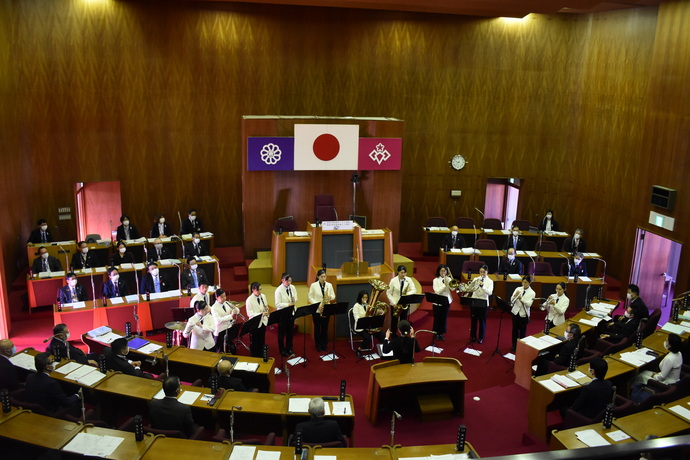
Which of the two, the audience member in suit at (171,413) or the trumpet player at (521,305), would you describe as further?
the trumpet player at (521,305)

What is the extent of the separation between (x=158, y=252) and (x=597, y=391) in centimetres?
→ 949

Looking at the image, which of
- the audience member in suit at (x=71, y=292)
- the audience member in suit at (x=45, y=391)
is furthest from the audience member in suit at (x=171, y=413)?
the audience member in suit at (x=71, y=292)

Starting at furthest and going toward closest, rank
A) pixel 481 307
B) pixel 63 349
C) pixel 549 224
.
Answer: pixel 549 224
pixel 481 307
pixel 63 349

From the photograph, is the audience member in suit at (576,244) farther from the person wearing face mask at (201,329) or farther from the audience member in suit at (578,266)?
the person wearing face mask at (201,329)

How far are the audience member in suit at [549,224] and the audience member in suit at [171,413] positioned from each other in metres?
11.8

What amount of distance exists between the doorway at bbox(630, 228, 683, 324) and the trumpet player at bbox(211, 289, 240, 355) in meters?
9.27

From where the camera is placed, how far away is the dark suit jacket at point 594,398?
7.05m

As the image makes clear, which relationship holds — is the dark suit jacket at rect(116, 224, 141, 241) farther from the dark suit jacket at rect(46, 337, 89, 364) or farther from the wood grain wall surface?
the dark suit jacket at rect(46, 337, 89, 364)

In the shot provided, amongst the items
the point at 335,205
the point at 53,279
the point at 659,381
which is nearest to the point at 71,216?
the point at 53,279

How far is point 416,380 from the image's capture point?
7977 mm

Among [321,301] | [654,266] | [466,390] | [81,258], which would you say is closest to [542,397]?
[466,390]

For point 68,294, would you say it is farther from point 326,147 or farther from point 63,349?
point 326,147

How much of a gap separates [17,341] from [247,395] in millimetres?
5688

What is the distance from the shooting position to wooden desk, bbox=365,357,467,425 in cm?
798
